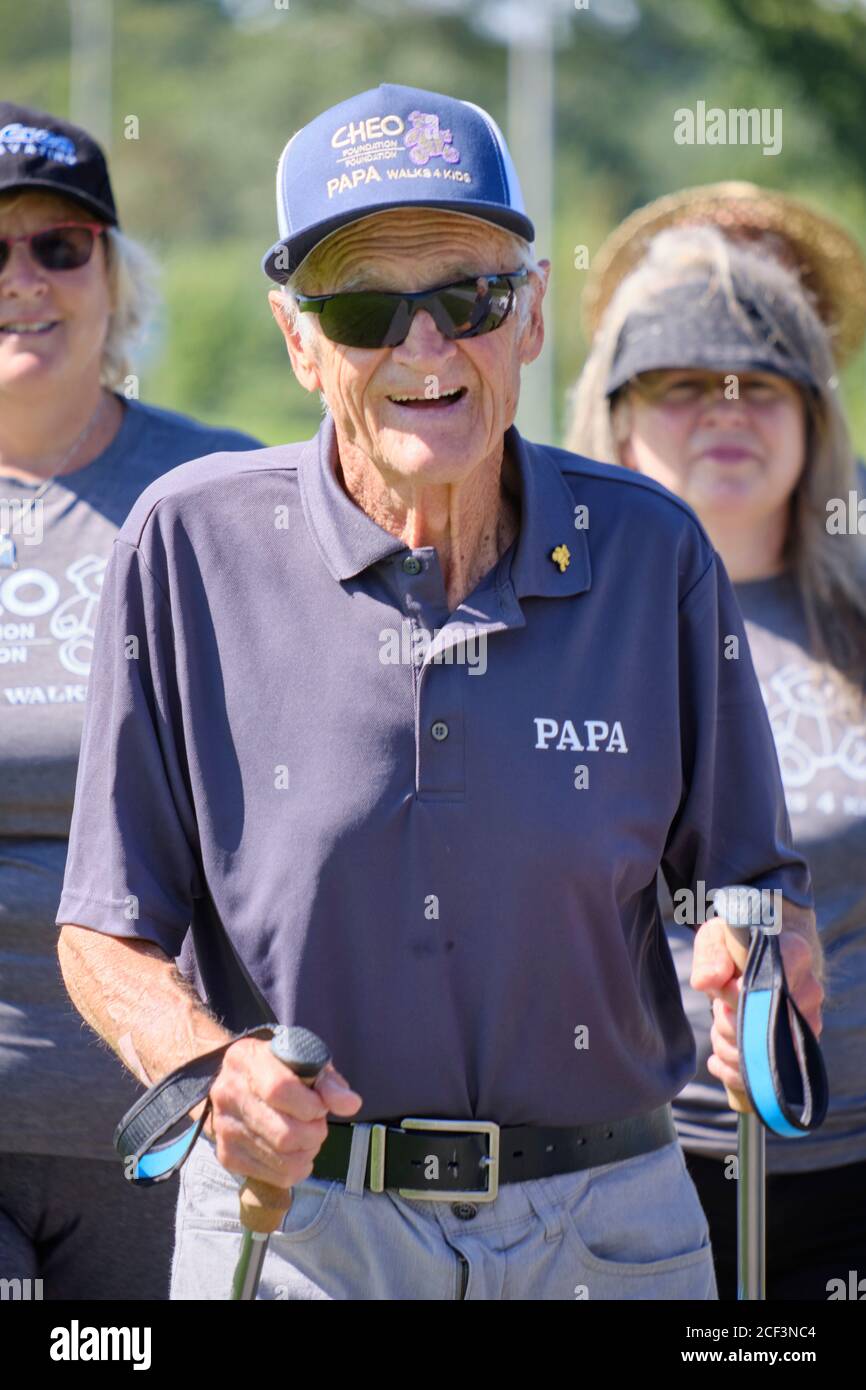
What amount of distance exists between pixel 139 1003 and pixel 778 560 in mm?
2228

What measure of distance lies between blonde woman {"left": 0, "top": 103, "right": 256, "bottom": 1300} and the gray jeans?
882mm

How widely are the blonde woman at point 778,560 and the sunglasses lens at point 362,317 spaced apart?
1.54m

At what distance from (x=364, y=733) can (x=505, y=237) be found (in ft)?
2.55

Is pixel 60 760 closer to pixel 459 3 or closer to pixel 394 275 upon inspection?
pixel 394 275

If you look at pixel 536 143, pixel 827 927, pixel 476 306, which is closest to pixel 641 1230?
pixel 827 927

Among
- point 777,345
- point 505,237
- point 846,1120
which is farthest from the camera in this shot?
point 777,345

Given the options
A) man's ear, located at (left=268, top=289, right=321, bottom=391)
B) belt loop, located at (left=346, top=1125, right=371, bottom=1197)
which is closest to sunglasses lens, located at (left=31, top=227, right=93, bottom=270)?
man's ear, located at (left=268, top=289, right=321, bottom=391)

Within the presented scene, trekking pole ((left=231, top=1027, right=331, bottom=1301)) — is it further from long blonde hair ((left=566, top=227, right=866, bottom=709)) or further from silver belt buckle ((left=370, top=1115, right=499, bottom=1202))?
long blonde hair ((left=566, top=227, right=866, bottom=709))

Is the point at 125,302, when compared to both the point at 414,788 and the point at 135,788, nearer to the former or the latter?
the point at 135,788

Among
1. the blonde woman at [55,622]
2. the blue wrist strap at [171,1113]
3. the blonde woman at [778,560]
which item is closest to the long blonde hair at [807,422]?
the blonde woman at [778,560]

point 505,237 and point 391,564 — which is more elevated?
point 505,237

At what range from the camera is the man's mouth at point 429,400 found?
2.72 meters

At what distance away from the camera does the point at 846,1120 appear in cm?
386
